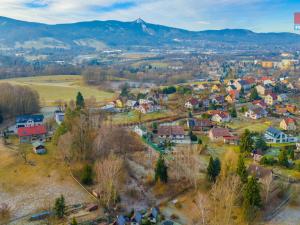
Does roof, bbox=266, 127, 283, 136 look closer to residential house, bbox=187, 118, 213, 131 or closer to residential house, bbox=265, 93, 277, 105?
residential house, bbox=187, 118, 213, 131

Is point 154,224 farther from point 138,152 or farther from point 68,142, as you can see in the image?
point 138,152

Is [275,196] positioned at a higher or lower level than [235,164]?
lower

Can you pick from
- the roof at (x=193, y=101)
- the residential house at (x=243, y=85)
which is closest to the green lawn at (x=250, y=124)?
the roof at (x=193, y=101)

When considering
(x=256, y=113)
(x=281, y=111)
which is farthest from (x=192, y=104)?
(x=281, y=111)

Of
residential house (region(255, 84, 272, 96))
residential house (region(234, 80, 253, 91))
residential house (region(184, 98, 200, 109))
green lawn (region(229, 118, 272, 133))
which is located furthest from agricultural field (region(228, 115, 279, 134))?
residential house (region(234, 80, 253, 91))

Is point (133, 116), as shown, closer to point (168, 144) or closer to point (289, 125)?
point (168, 144)

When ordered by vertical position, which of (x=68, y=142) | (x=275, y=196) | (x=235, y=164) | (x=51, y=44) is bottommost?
(x=275, y=196)

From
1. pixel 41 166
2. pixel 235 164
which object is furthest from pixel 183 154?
pixel 41 166
